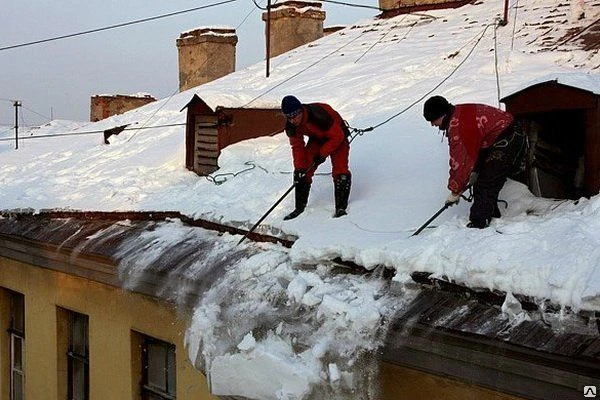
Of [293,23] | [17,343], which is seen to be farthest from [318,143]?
[293,23]

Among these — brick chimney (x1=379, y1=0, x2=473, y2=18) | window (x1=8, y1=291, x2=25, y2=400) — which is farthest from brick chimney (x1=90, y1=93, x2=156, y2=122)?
window (x1=8, y1=291, x2=25, y2=400)

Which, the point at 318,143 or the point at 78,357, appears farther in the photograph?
the point at 78,357

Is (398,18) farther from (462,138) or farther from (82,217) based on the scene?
(462,138)

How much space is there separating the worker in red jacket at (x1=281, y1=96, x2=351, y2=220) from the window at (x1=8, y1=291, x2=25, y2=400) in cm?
525

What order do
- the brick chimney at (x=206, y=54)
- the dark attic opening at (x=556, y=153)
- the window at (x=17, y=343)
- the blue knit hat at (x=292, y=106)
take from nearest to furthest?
the dark attic opening at (x=556, y=153)
the blue knit hat at (x=292, y=106)
the window at (x=17, y=343)
the brick chimney at (x=206, y=54)

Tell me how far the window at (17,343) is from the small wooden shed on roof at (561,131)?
22.9 feet

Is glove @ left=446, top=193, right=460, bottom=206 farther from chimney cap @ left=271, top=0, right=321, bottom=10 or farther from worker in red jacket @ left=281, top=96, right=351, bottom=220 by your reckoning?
chimney cap @ left=271, top=0, right=321, bottom=10

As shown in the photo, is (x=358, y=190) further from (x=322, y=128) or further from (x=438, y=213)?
(x=438, y=213)

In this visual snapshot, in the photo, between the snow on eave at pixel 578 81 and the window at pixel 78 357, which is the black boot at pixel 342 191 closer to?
the snow on eave at pixel 578 81

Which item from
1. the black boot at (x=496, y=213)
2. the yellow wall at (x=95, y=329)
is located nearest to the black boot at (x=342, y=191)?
the black boot at (x=496, y=213)

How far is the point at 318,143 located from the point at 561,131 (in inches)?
74.3

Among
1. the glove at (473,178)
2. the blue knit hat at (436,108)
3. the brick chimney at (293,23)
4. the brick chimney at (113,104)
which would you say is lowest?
the brick chimney at (113,104)

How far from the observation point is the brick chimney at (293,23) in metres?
14.2

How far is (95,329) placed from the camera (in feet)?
23.1
